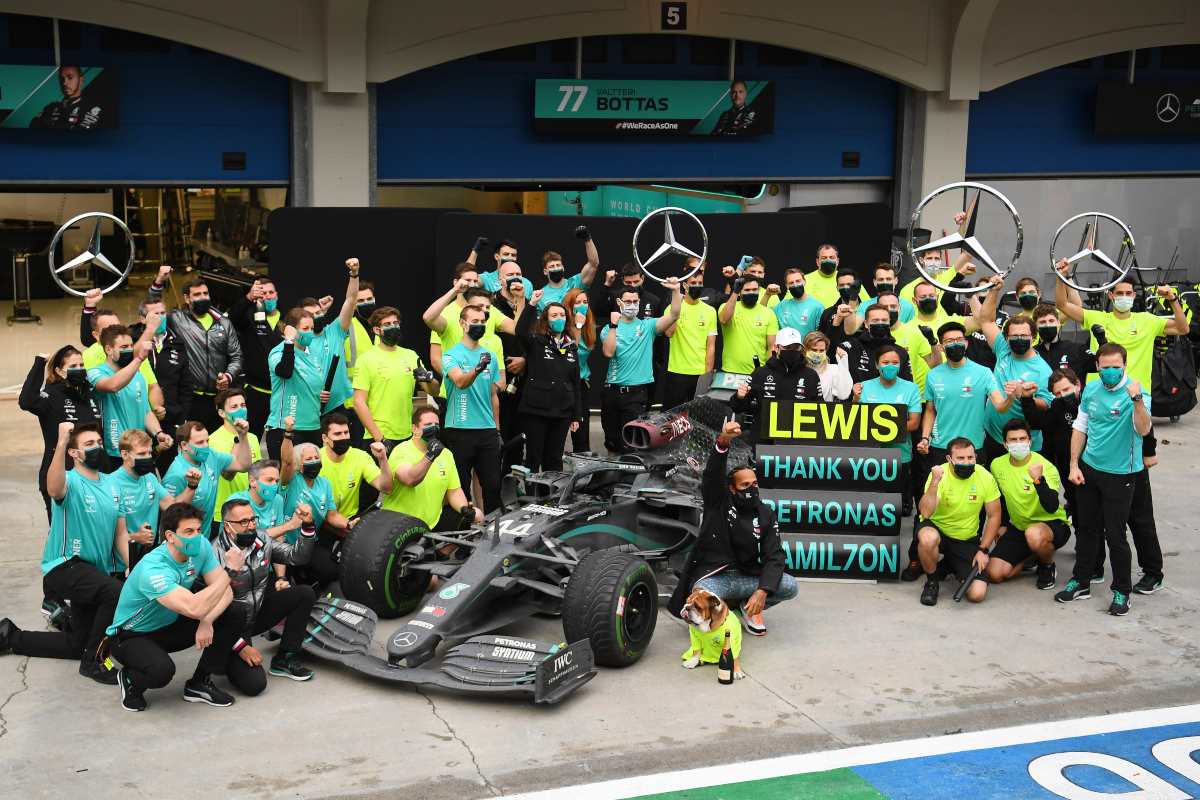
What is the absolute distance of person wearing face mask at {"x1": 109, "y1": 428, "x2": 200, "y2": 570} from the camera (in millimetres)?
8930

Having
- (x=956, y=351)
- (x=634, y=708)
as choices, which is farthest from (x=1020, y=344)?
(x=634, y=708)

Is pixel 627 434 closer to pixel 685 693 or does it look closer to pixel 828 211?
pixel 685 693

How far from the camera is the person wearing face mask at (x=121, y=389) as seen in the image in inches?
400

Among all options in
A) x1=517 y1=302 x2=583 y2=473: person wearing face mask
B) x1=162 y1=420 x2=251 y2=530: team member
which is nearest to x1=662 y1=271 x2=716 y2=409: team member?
x1=517 y1=302 x2=583 y2=473: person wearing face mask

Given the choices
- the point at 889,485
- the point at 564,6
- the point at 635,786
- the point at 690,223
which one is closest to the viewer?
the point at 635,786

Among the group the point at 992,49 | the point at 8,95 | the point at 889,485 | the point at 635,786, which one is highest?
the point at 992,49

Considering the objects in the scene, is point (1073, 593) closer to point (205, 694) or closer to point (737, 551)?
point (737, 551)

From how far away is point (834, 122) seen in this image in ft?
64.8

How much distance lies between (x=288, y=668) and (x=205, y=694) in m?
0.55

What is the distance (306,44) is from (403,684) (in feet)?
35.0

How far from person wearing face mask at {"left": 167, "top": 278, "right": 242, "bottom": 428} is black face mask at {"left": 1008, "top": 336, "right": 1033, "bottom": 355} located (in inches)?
248

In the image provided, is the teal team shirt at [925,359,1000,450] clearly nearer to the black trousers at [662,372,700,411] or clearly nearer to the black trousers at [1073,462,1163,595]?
the black trousers at [1073,462,1163,595]

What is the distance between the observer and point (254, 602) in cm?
852

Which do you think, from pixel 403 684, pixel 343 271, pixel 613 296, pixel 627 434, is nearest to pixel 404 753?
pixel 403 684
